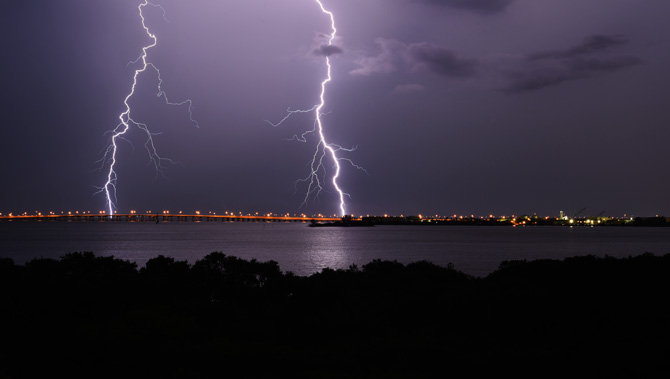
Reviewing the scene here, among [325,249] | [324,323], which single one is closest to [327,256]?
[325,249]

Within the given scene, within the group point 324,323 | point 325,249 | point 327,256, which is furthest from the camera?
point 325,249

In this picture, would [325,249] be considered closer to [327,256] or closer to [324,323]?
[327,256]

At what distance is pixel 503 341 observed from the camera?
1223 centimetres

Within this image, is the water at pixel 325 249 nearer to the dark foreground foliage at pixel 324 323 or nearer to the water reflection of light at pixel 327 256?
the water reflection of light at pixel 327 256

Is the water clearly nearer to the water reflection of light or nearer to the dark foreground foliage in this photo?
the water reflection of light

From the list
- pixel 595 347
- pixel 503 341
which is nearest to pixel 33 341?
pixel 503 341

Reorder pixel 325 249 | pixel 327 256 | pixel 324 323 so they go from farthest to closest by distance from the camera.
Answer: pixel 325 249 < pixel 327 256 < pixel 324 323

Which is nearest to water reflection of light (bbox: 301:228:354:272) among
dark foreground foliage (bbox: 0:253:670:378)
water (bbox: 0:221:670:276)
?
water (bbox: 0:221:670:276)

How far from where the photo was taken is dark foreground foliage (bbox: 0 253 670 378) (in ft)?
33.4

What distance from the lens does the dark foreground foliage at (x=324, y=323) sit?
33.4 feet

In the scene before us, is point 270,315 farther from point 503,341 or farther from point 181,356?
point 503,341

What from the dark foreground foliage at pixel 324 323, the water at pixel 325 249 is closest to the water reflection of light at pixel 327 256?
the water at pixel 325 249

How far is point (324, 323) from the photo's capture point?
13859mm

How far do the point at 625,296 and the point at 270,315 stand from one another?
971cm
